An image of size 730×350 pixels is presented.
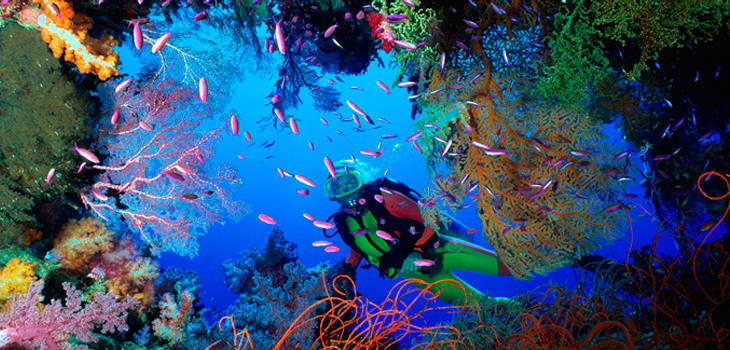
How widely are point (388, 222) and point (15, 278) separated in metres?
5.64

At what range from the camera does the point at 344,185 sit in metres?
7.47

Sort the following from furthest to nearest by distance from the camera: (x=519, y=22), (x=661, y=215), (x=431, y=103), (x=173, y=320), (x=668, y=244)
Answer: (x=668, y=244) < (x=661, y=215) < (x=173, y=320) < (x=431, y=103) < (x=519, y=22)

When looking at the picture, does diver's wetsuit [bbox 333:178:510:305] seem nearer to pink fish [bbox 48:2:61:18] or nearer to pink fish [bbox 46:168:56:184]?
pink fish [bbox 46:168:56:184]

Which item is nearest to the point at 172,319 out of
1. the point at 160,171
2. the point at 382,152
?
the point at 160,171

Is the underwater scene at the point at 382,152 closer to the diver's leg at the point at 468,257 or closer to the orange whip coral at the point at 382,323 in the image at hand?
the orange whip coral at the point at 382,323

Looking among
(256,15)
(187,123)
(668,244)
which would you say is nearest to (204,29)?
(256,15)

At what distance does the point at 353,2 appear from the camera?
5.35 metres

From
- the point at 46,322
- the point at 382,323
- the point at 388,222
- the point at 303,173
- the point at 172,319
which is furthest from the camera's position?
the point at 303,173

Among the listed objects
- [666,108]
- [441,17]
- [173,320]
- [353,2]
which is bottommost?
[173,320]

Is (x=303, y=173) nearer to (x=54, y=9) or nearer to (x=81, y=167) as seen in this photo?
(x=81, y=167)

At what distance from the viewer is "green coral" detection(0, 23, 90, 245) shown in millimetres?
4090

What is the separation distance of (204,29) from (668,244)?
6690cm

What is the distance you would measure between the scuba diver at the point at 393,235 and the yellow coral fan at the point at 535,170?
228 cm

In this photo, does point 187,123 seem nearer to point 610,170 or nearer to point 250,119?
point 610,170
